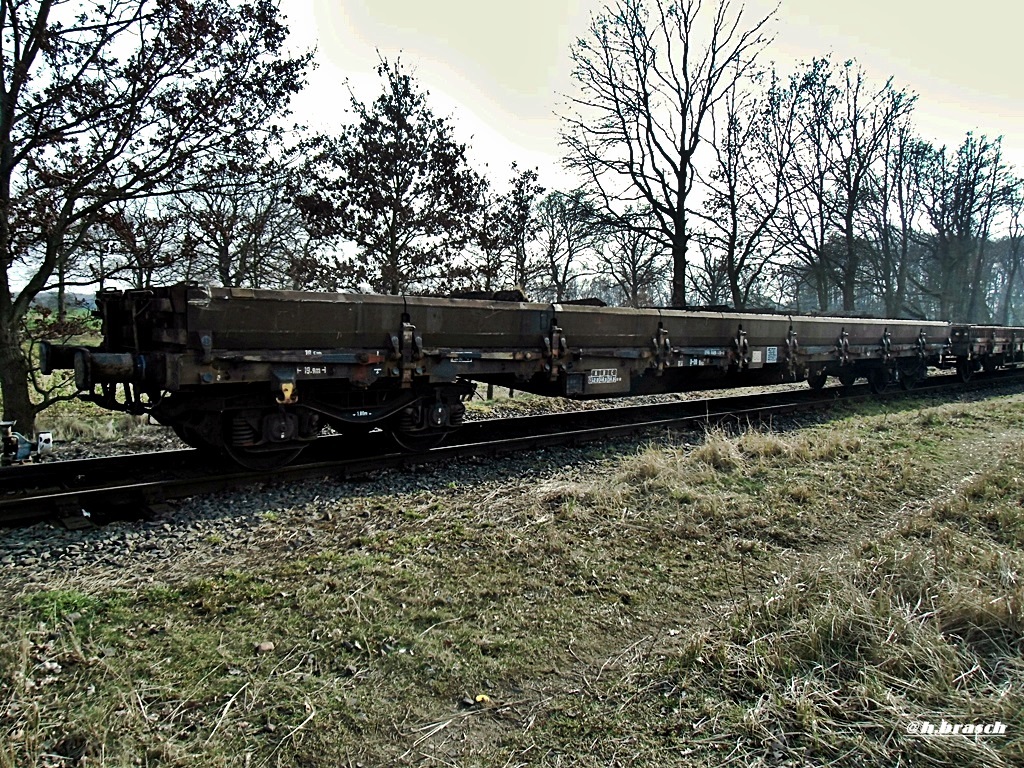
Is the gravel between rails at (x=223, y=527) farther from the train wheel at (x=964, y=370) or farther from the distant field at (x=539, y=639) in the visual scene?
the train wheel at (x=964, y=370)

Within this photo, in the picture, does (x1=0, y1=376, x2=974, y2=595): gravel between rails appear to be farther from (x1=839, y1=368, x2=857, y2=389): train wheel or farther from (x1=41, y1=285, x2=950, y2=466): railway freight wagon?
(x1=839, y1=368, x2=857, y2=389): train wheel

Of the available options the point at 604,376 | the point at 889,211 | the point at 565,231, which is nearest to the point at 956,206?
the point at 889,211

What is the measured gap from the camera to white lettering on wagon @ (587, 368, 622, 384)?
8.78 meters

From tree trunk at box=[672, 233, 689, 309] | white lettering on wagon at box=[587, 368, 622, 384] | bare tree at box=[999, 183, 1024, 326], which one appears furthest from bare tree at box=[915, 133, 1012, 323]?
white lettering on wagon at box=[587, 368, 622, 384]

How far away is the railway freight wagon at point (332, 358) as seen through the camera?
5.84 m

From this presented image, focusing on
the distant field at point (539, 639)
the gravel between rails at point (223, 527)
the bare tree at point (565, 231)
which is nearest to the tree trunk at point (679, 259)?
the bare tree at point (565, 231)

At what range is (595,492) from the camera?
19.4ft

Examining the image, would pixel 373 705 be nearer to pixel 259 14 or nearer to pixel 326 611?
pixel 326 611

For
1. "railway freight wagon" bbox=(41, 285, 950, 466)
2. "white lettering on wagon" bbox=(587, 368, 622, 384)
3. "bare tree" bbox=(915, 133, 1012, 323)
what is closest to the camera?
"railway freight wagon" bbox=(41, 285, 950, 466)

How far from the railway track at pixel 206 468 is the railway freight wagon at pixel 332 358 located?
336 mm

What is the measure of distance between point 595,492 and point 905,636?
10.0 ft

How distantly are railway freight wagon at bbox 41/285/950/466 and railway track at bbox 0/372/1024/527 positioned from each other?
34 cm

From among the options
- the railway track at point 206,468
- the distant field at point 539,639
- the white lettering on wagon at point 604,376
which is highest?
the white lettering on wagon at point 604,376

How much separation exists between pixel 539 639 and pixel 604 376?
585cm
